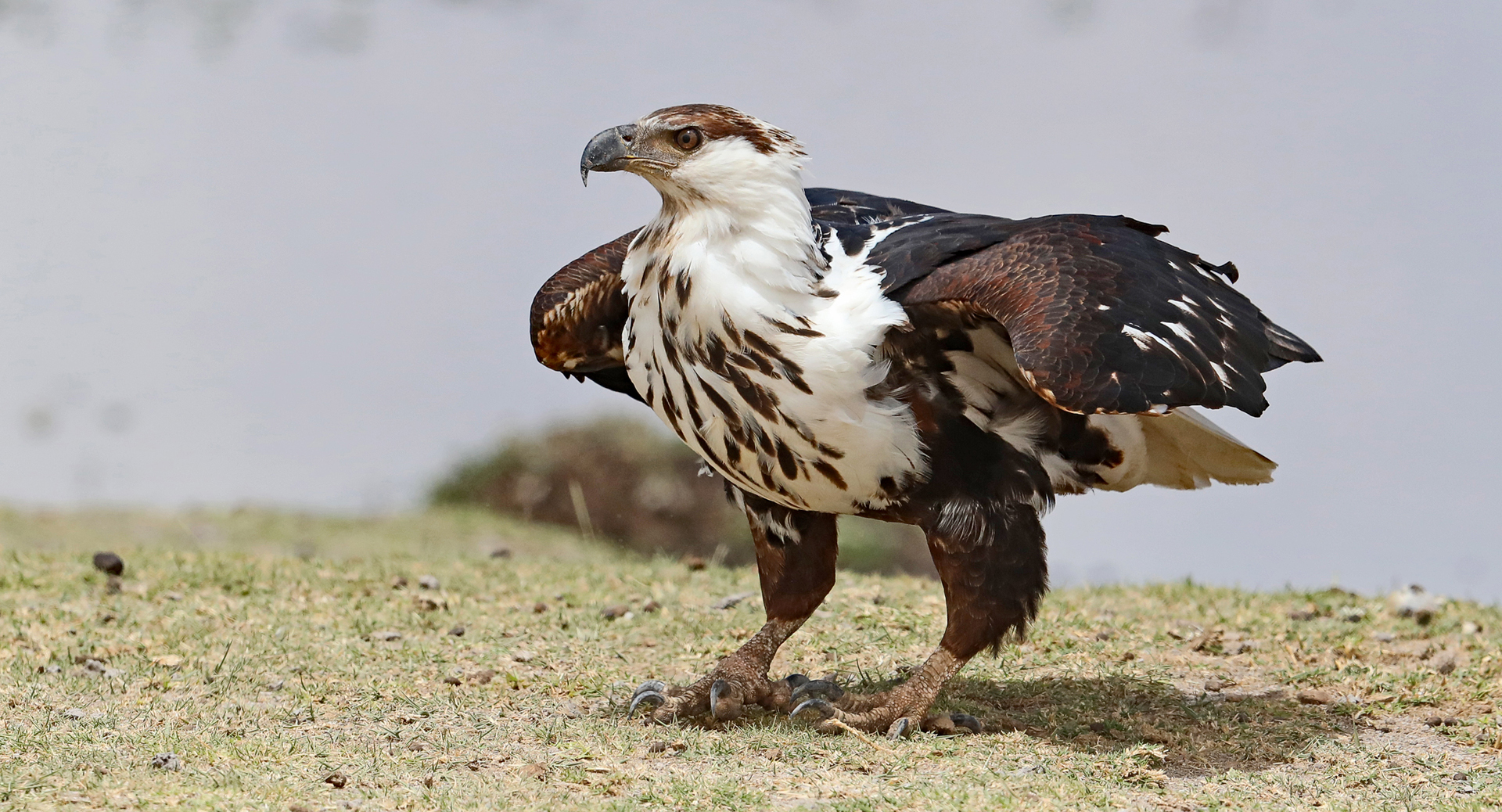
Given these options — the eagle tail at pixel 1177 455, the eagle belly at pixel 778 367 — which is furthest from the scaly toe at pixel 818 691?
the eagle tail at pixel 1177 455

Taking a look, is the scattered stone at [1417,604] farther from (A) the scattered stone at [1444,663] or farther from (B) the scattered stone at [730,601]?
(B) the scattered stone at [730,601]

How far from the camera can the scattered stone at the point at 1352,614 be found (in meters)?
7.66

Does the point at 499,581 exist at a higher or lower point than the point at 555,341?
lower

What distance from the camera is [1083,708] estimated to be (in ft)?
19.6

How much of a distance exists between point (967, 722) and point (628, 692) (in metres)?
1.37

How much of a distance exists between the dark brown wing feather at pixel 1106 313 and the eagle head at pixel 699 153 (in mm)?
507

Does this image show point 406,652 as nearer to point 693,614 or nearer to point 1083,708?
point 693,614

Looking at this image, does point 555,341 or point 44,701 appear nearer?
point 44,701

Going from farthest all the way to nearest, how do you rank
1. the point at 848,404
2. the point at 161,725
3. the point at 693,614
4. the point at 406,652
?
1. the point at 693,614
2. the point at 406,652
3. the point at 161,725
4. the point at 848,404

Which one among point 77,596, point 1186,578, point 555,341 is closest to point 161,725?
point 555,341

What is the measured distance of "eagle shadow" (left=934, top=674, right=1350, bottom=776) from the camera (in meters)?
5.48

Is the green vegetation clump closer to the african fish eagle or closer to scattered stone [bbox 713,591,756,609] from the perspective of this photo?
scattered stone [bbox 713,591,756,609]

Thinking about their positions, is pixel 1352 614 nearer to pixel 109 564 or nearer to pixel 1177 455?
pixel 1177 455

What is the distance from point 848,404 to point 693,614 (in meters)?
2.60
